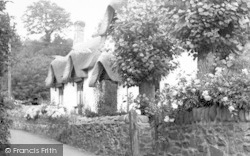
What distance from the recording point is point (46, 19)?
190ft

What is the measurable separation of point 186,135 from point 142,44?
15.6 feet

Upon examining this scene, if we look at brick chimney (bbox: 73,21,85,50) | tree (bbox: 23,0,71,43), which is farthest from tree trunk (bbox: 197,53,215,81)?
tree (bbox: 23,0,71,43)

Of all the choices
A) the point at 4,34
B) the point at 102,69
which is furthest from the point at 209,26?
the point at 102,69

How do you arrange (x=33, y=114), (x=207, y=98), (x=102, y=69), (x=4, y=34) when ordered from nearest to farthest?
(x=207, y=98)
(x=4, y=34)
(x=33, y=114)
(x=102, y=69)

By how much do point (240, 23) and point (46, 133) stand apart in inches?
520

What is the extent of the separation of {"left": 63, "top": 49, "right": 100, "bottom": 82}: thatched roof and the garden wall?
12237 mm

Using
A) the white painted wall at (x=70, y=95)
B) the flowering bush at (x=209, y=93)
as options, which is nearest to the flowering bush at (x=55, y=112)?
the white painted wall at (x=70, y=95)

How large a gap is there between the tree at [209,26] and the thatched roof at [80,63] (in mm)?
16267

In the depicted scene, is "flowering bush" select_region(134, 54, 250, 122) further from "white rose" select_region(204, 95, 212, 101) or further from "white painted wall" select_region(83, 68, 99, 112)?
"white painted wall" select_region(83, 68, 99, 112)

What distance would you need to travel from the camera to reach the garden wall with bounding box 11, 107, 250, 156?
8711 mm

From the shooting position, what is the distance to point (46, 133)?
21.9 metres

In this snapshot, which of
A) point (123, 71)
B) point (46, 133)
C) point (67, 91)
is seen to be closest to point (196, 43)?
point (123, 71)

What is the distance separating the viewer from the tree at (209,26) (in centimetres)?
1117

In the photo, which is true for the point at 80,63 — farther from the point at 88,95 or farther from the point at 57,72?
the point at 57,72
